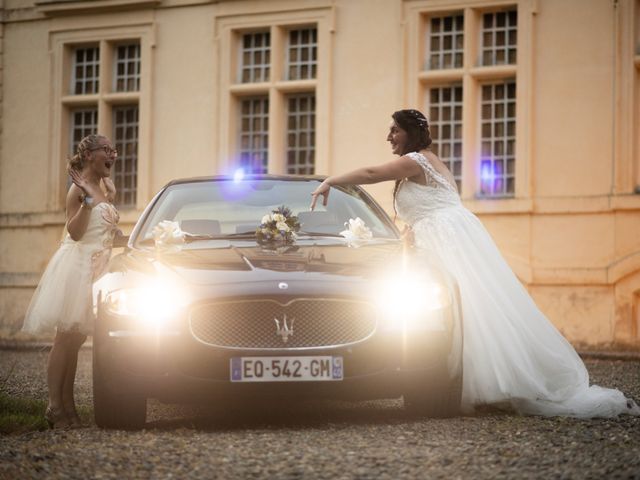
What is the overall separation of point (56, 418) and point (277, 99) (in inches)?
424

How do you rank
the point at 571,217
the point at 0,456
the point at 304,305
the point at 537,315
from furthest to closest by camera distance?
1. the point at 571,217
2. the point at 537,315
3. the point at 304,305
4. the point at 0,456

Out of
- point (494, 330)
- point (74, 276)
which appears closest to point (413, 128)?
point (494, 330)

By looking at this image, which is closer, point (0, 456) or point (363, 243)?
point (0, 456)

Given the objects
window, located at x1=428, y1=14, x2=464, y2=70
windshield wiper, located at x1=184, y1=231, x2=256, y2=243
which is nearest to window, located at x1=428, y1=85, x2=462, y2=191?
window, located at x1=428, y1=14, x2=464, y2=70

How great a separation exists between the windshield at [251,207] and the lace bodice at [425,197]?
0.16 meters

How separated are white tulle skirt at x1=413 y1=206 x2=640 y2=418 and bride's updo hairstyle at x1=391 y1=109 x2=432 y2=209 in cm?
44

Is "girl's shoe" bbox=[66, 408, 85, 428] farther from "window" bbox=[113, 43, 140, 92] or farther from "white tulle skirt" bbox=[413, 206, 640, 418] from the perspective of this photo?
"window" bbox=[113, 43, 140, 92]

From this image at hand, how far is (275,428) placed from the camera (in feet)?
22.5

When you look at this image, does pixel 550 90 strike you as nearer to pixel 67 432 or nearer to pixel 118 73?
pixel 118 73

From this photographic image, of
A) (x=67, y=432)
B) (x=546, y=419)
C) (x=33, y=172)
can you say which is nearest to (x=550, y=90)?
(x=33, y=172)

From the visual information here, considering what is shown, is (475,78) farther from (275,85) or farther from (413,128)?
(413,128)

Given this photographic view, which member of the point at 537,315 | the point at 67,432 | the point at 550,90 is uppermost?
the point at 550,90

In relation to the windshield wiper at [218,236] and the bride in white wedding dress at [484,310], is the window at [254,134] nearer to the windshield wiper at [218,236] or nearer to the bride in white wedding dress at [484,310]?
the bride in white wedding dress at [484,310]

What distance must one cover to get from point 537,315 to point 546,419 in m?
0.94
